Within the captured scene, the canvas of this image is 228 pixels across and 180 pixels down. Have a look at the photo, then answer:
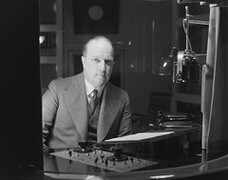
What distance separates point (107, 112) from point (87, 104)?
0.07m

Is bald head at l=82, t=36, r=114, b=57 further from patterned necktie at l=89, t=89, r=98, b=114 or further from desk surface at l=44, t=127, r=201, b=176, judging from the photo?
desk surface at l=44, t=127, r=201, b=176

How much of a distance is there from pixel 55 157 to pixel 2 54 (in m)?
0.33

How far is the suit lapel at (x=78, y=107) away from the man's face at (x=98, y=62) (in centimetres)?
3

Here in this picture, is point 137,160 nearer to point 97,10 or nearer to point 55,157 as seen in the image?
point 55,157

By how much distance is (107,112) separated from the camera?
1.25m

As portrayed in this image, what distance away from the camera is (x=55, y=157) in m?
1.20

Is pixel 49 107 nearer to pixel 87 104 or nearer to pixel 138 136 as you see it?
pixel 87 104

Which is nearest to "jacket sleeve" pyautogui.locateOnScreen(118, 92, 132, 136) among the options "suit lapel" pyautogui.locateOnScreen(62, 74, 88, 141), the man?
the man

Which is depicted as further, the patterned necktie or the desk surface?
the patterned necktie

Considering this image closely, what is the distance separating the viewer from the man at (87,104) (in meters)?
1.21

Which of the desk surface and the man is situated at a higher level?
the man

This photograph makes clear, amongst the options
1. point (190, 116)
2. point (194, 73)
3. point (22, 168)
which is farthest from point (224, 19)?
point (22, 168)

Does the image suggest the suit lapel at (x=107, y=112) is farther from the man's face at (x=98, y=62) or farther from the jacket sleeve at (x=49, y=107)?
the jacket sleeve at (x=49, y=107)

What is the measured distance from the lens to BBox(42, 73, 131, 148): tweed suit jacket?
121cm
